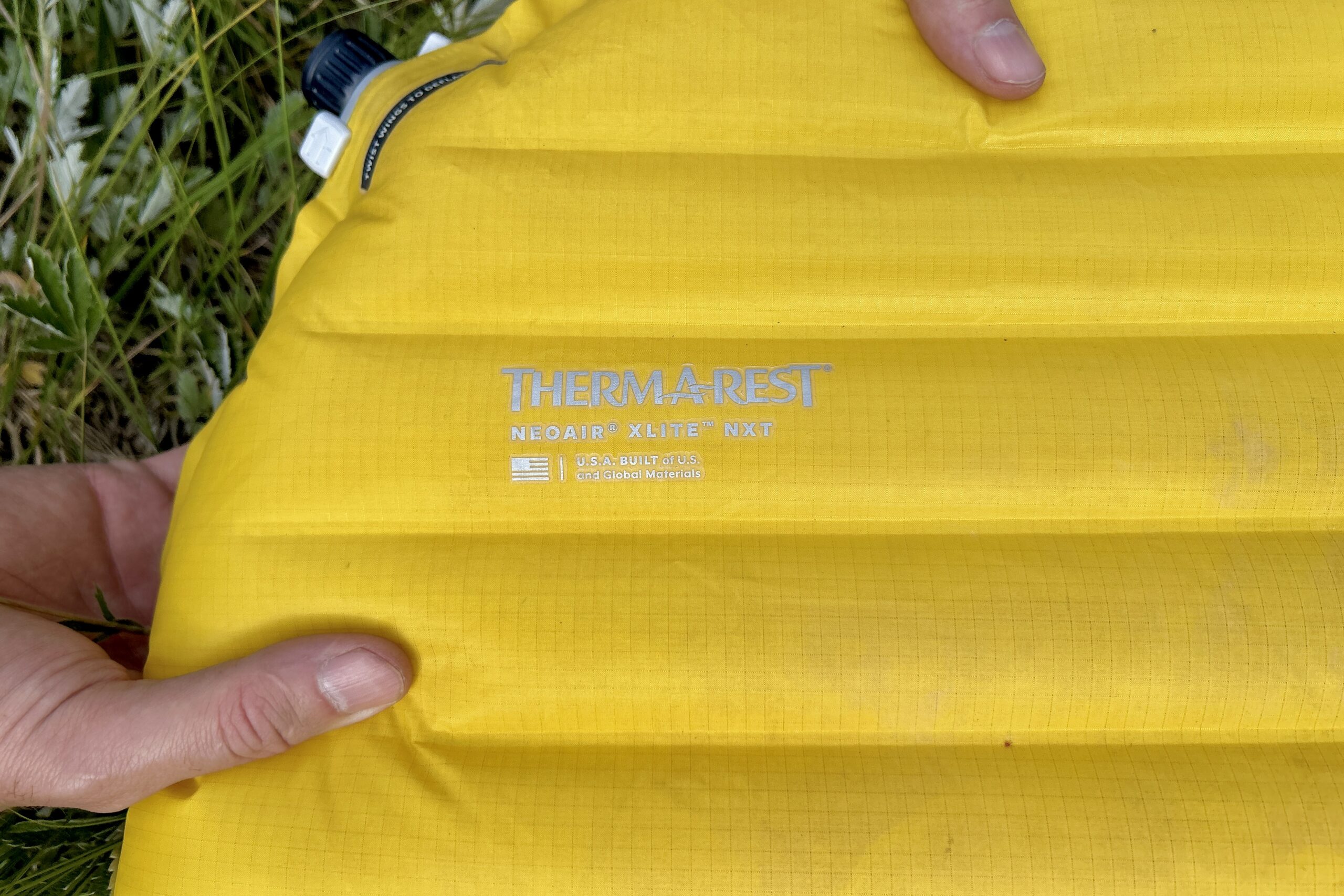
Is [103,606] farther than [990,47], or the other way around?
[103,606]

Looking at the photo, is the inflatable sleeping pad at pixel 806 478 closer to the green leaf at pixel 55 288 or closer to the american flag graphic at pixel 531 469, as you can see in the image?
the american flag graphic at pixel 531 469

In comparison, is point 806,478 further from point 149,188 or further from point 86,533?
point 149,188

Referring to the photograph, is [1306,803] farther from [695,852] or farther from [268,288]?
[268,288]

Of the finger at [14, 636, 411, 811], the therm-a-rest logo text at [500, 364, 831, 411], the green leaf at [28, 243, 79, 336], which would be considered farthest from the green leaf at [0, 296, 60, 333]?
the therm-a-rest logo text at [500, 364, 831, 411]

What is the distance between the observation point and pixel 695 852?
0.80 metres

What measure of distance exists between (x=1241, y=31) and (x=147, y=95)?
61.9 inches

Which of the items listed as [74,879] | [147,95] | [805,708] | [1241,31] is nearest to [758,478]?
[805,708]

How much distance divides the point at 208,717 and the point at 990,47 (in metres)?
1.06

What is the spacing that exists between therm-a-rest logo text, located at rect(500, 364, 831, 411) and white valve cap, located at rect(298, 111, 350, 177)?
0.42m

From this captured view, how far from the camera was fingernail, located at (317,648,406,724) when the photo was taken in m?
0.80

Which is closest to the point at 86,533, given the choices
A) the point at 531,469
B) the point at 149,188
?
the point at 149,188

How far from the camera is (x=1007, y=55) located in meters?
0.96

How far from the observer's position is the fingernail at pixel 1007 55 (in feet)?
3.14

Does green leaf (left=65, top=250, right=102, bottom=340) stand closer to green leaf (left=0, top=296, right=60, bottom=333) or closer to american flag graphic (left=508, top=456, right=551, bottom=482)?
green leaf (left=0, top=296, right=60, bottom=333)
